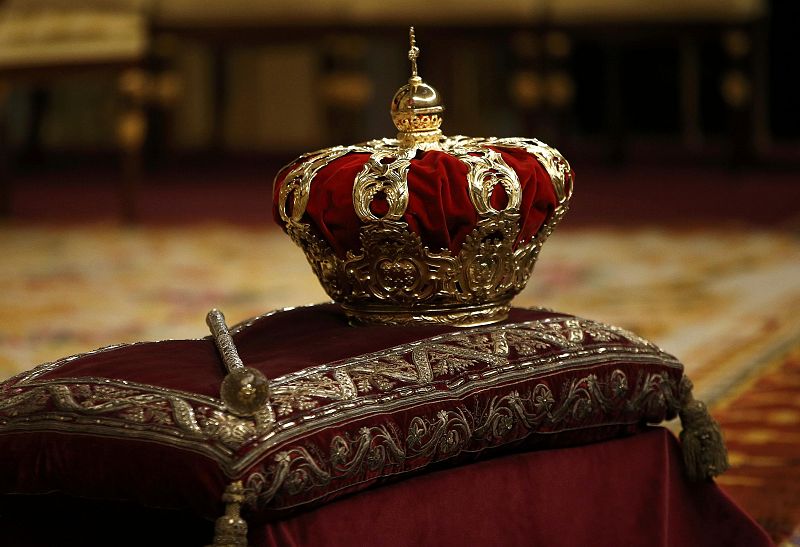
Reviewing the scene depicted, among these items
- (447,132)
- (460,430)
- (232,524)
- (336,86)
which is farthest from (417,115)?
(447,132)

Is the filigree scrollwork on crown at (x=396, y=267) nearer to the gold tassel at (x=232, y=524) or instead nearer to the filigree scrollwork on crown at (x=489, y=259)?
the filigree scrollwork on crown at (x=489, y=259)

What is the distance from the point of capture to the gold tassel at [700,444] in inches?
56.5

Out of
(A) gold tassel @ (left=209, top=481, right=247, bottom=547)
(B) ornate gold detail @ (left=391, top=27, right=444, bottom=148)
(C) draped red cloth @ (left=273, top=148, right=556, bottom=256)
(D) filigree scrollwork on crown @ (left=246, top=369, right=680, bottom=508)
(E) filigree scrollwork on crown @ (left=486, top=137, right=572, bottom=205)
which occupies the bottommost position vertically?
(A) gold tassel @ (left=209, top=481, right=247, bottom=547)

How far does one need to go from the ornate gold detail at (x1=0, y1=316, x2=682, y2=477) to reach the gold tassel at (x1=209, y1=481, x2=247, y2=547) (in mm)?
18

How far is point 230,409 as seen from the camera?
1.15 metres

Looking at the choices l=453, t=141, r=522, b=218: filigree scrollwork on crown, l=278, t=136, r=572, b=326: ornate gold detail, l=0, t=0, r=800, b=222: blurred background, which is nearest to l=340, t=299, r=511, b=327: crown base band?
l=278, t=136, r=572, b=326: ornate gold detail

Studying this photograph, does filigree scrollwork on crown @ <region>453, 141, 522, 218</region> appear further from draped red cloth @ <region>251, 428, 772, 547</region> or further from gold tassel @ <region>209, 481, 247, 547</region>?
gold tassel @ <region>209, 481, 247, 547</region>

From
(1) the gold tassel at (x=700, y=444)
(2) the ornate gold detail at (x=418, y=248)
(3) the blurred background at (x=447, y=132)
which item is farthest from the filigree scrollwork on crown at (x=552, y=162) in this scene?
(3) the blurred background at (x=447, y=132)

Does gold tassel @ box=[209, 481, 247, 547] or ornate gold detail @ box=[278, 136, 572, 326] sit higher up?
ornate gold detail @ box=[278, 136, 572, 326]

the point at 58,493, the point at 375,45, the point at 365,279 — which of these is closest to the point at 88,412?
the point at 58,493

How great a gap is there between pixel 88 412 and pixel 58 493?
0.08 m

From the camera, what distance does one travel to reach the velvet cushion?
1124 millimetres

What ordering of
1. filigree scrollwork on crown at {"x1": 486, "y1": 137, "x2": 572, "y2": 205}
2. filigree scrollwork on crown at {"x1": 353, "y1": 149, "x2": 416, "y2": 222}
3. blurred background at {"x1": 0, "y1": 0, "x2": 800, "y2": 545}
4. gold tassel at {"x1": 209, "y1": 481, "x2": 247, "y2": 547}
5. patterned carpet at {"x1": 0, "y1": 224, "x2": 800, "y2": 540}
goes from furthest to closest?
blurred background at {"x1": 0, "y1": 0, "x2": 800, "y2": 545}, patterned carpet at {"x1": 0, "y1": 224, "x2": 800, "y2": 540}, filigree scrollwork on crown at {"x1": 486, "y1": 137, "x2": 572, "y2": 205}, filigree scrollwork on crown at {"x1": 353, "y1": 149, "x2": 416, "y2": 222}, gold tassel at {"x1": 209, "y1": 481, "x2": 247, "y2": 547}

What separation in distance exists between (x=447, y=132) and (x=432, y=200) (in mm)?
5334
